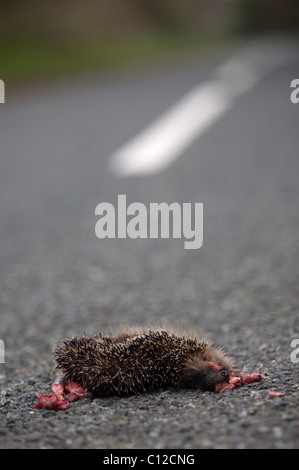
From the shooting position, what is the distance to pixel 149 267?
6855 millimetres

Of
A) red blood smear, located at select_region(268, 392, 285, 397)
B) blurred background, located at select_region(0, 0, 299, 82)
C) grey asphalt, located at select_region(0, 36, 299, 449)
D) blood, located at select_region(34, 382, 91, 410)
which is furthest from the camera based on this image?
blurred background, located at select_region(0, 0, 299, 82)

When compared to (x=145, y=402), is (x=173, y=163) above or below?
above

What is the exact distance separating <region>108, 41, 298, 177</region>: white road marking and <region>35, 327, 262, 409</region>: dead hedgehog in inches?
258

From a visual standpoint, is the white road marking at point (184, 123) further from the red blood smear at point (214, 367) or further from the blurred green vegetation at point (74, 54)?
the red blood smear at point (214, 367)

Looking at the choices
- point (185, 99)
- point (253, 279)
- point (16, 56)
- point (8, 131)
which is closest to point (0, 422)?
point (253, 279)

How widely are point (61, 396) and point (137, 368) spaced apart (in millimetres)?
453

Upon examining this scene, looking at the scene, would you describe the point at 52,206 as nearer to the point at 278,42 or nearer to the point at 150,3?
the point at 278,42

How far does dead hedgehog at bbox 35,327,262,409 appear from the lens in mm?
3514

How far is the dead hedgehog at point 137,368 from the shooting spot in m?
3.51

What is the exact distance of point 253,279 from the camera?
6.21 meters

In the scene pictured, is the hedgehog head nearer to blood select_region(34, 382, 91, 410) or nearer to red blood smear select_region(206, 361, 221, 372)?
red blood smear select_region(206, 361, 221, 372)

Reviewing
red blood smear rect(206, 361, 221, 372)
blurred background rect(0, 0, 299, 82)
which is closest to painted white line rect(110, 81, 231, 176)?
blurred background rect(0, 0, 299, 82)

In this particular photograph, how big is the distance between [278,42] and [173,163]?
16956 mm

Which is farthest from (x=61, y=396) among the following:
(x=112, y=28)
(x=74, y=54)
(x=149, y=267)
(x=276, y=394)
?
(x=112, y=28)
